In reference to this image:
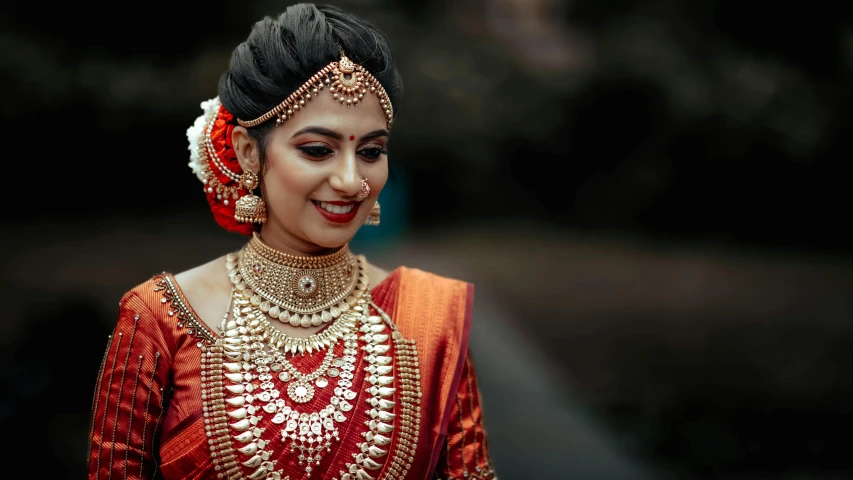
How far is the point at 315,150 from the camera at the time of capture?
5.74 feet

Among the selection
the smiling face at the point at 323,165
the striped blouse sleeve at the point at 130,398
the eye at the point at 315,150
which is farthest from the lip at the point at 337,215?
the striped blouse sleeve at the point at 130,398

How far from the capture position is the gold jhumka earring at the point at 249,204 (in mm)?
1836

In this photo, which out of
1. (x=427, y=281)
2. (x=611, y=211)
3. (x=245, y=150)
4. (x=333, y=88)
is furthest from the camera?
(x=611, y=211)

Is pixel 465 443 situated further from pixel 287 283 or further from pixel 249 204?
pixel 249 204

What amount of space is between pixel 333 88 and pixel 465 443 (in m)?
0.86

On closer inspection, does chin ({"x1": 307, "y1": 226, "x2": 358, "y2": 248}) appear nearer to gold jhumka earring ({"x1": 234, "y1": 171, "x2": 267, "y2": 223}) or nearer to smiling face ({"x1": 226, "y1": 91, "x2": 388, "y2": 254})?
smiling face ({"x1": 226, "y1": 91, "x2": 388, "y2": 254})

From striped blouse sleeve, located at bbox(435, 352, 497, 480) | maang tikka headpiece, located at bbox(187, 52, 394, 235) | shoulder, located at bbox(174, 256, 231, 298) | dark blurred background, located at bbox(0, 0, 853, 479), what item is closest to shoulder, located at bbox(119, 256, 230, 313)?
shoulder, located at bbox(174, 256, 231, 298)

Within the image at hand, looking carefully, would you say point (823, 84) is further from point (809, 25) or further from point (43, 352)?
point (43, 352)

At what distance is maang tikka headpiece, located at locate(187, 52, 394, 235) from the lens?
5.69 feet

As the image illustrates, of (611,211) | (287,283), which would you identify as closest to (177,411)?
(287,283)

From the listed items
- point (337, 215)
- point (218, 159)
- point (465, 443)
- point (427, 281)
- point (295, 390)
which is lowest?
point (465, 443)

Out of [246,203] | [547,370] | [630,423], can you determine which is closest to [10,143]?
→ [246,203]

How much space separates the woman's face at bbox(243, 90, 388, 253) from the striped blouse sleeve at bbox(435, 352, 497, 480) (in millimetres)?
473

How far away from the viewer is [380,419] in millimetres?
1841
